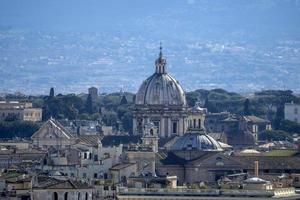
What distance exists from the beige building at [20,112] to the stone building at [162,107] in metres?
18.3

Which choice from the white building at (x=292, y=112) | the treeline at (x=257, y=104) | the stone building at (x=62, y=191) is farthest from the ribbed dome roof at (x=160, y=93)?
the stone building at (x=62, y=191)

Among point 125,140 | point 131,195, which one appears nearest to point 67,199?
point 131,195

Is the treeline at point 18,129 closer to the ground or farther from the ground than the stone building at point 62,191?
farther from the ground

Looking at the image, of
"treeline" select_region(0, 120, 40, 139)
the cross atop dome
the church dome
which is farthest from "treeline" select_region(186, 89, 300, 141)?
the church dome

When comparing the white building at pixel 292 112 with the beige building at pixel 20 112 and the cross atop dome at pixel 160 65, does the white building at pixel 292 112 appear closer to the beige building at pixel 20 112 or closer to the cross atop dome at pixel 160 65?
the beige building at pixel 20 112

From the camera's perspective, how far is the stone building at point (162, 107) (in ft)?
415

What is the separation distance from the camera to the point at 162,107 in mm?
128250

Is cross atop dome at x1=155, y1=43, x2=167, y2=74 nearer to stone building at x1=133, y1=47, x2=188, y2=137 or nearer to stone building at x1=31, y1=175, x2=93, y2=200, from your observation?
stone building at x1=133, y1=47, x2=188, y2=137

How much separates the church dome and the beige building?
18.0m

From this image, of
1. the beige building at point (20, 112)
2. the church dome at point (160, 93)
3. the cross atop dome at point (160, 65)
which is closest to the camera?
the church dome at point (160, 93)

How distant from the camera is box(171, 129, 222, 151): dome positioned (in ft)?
362

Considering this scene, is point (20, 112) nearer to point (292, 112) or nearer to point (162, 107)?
point (292, 112)

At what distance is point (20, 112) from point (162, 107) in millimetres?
23877

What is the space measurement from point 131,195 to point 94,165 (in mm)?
26051
